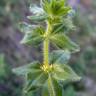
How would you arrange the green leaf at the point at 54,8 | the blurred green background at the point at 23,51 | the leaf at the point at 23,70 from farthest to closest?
the blurred green background at the point at 23,51 < the leaf at the point at 23,70 < the green leaf at the point at 54,8

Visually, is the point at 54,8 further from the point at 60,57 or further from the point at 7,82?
the point at 7,82

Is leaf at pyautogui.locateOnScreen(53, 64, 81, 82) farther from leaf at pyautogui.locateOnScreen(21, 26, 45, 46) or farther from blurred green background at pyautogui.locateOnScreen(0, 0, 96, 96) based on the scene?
blurred green background at pyautogui.locateOnScreen(0, 0, 96, 96)

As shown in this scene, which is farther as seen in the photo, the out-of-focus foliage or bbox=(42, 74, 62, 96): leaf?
the out-of-focus foliage

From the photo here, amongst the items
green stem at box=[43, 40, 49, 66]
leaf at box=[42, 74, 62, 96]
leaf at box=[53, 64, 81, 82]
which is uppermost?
green stem at box=[43, 40, 49, 66]

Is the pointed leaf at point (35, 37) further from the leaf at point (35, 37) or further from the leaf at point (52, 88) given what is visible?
the leaf at point (52, 88)

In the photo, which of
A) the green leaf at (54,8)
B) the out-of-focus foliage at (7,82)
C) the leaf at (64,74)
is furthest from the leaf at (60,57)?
the out-of-focus foliage at (7,82)

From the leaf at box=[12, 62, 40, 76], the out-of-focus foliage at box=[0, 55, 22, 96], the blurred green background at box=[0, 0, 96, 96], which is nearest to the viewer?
the leaf at box=[12, 62, 40, 76]

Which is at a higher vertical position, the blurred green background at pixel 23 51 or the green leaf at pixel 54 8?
the green leaf at pixel 54 8

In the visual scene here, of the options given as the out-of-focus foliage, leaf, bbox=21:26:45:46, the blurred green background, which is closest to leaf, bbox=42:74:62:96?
leaf, bbox=21:26:45:46
